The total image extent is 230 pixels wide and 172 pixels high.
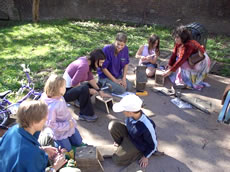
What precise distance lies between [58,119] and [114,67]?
2141 millimetres

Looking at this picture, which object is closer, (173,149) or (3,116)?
(173,149)

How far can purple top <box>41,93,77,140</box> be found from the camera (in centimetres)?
277

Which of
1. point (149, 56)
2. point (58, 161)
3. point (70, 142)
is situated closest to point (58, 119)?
point (70, 142)

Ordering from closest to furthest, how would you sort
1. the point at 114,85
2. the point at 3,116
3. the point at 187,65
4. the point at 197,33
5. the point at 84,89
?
the point at 3,116
the point at 84,89
the point at 114,85
the point at 187,65
the point at 197,33

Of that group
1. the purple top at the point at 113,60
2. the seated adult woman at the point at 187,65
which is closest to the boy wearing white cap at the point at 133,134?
the purple top at the point at 113,60

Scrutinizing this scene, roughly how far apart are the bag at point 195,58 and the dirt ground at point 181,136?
2.36ft

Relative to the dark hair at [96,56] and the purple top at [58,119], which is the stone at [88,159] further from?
the dark hair at [96,56]

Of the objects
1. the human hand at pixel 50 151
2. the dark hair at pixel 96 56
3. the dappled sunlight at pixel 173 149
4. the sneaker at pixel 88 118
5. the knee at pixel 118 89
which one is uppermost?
the dark hair at pixel 96 56

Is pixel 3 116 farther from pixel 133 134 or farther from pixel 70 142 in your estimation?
pixel 133 134

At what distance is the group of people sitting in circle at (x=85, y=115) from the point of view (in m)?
1.94

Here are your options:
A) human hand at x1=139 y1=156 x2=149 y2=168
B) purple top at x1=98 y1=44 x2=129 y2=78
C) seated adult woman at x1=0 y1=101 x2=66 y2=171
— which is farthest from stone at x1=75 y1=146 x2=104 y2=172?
purple top at x1=98 y1=44 x2=129 y2=78

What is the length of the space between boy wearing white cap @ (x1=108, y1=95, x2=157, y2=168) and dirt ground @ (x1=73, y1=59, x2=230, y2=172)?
127 mm

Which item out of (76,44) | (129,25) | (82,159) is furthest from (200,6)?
(82,159)

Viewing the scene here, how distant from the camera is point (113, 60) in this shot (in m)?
4.64
